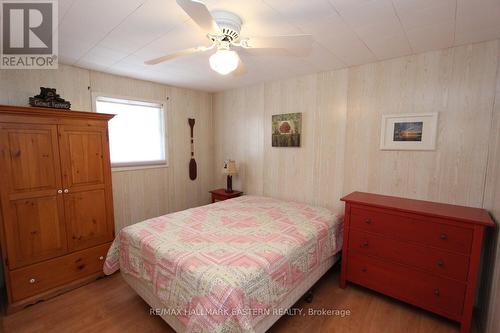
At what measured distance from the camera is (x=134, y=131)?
3178 millimetres

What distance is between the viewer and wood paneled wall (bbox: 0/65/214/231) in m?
2.37

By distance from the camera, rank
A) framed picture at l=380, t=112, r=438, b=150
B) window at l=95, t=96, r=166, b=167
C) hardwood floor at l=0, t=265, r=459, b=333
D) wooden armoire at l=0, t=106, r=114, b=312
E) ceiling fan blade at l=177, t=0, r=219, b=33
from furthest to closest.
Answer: window at l=95, t=96, r=166, b=167
framed picture at l=380, t=112, r=438, b=150
wooden armoire at l=0, t=106, r=114, b=312
hardwood floor at l=0, t=265, r=459, b=333
ceiling fan blade at l=177, t=0, r=219, b=33

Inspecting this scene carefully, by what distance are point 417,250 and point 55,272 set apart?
3.26m

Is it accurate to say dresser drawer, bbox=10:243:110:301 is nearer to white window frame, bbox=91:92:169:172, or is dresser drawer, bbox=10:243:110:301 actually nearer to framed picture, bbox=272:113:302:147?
white window frame, bbox=91:92:169:172

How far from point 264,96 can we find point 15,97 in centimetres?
276

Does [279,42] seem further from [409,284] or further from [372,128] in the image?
[409,284]

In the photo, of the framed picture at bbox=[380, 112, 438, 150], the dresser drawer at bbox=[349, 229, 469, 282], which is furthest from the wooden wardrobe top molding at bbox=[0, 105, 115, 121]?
the framed picture at bbox=[380, 112, 438, 150]

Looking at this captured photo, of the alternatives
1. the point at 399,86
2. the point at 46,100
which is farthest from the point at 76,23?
the point at 399,86

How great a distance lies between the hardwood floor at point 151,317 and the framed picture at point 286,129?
1.81 metres

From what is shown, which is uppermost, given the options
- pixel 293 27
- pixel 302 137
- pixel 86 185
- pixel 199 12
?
pixel 293 27

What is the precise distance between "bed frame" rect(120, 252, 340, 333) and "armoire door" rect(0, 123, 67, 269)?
830 mm

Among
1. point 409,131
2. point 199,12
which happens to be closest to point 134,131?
point 199,12

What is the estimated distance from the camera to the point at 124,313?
198cm

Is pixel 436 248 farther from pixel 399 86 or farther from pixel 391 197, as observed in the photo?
pixel 399 86
